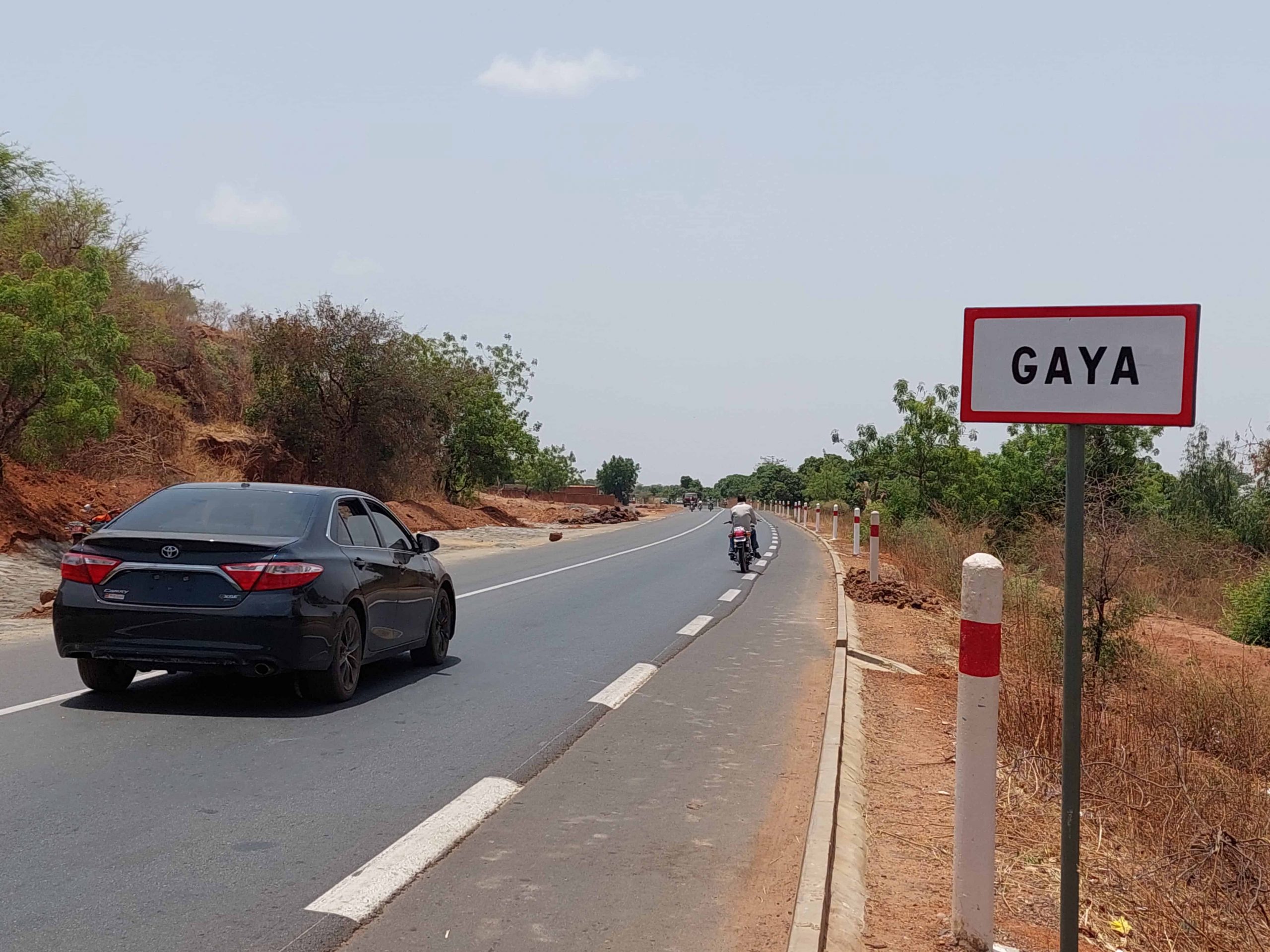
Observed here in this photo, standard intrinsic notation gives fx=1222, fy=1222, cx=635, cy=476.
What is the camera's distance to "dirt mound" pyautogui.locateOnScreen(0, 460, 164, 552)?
1953 cm

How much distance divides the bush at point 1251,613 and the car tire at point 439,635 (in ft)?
51.8

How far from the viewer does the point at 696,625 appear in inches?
588

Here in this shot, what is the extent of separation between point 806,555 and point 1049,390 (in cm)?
2866

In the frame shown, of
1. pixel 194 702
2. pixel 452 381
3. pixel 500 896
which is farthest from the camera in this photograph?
pixel 452 381

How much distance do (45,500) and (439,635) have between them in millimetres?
13130

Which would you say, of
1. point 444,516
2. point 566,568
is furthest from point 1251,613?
point 444,516

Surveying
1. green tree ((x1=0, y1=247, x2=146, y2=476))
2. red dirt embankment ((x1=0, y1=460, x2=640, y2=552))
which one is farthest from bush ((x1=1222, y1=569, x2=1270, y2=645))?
red dirt embankment ((x1=0, y1=460, x2=640, y2=552))

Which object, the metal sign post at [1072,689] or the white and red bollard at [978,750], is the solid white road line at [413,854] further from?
the metal sign post at [1072,689]

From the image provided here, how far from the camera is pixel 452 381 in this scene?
171 ft

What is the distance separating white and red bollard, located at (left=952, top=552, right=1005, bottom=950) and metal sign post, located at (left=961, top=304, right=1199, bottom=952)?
313 millimetres

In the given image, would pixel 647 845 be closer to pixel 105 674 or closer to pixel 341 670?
pixel 341 670

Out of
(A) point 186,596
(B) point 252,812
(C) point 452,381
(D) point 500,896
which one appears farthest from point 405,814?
(C) point 452,381

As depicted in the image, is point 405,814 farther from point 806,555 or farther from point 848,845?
point 806,555

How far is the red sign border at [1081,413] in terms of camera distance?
12.9ft
